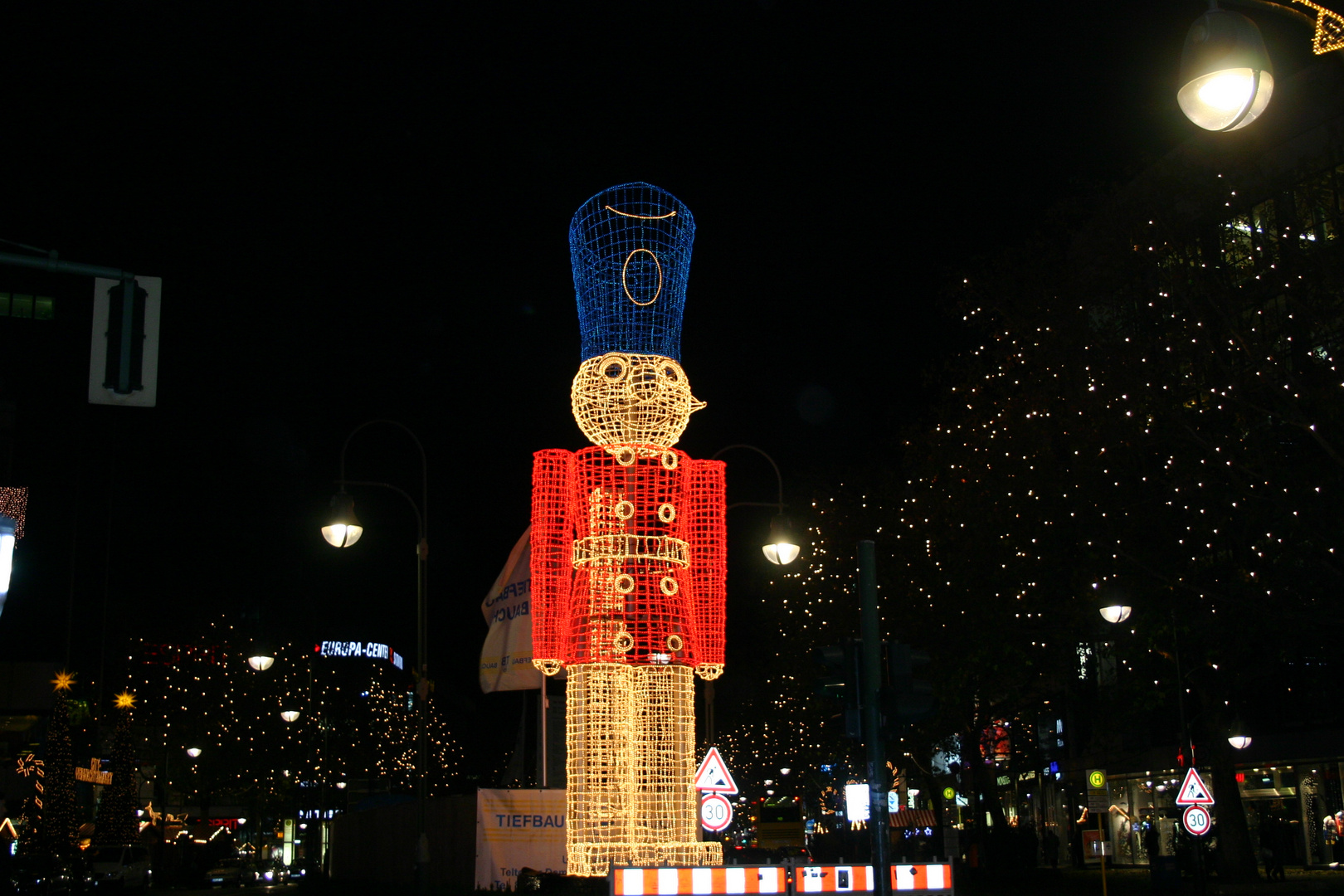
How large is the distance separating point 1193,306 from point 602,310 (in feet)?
26.2

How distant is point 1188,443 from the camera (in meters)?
17.2

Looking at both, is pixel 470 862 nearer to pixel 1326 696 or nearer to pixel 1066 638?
pixel 1066 638

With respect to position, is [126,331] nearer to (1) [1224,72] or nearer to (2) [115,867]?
(1) [1224,72]

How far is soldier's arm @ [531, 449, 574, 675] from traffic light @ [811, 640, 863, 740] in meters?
4.71

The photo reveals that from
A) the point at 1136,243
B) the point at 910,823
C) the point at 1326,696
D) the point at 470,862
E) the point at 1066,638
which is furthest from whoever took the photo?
the point at 910,823

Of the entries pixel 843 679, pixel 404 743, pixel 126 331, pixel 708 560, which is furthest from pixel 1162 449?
pixel 404 743

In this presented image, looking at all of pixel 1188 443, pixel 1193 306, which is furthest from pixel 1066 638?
pixel 1193 306

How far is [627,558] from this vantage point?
1411 centimetres

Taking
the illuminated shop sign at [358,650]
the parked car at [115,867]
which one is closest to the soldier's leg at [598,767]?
the parked car at [115,867]

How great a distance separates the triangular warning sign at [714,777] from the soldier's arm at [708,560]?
1894 mm

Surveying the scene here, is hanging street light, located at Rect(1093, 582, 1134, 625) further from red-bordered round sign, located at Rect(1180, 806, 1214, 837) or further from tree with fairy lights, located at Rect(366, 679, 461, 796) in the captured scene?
tree with fairy lights, located at Rect(366, 679, 461, 796)

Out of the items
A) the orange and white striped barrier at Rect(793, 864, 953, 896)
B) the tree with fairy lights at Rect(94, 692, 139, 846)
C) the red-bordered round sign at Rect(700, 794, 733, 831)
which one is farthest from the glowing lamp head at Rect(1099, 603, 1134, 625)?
the tree with fairy lights at Rect(94, 692, 139, 846)

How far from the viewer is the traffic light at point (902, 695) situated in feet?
33.6

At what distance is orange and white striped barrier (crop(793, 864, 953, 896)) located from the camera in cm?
1198
